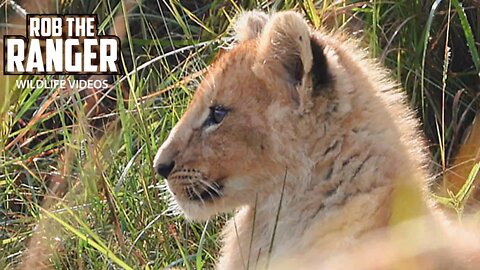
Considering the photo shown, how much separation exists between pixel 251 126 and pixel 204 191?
0.22 m

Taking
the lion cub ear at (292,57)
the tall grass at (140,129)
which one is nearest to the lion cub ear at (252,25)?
the lion cub ear at (292,57)

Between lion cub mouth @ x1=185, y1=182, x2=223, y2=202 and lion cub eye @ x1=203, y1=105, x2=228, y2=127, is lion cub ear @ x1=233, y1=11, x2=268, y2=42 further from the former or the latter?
lion cub mouth @ x1=185, y1=182, x2=223, y2=202

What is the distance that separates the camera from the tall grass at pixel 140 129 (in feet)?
12.7

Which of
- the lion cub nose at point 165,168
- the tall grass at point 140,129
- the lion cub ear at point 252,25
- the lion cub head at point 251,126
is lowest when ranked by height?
the tall grass at point 140,129

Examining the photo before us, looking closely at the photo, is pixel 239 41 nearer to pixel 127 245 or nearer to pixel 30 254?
pixel 127 245

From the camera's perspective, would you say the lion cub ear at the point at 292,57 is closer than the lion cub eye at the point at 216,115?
Yes

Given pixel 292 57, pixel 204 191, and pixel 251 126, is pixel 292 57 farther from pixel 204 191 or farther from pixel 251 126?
pixel 204 191

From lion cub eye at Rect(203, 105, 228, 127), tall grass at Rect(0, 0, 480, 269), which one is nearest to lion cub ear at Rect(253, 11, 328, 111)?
lion cub eye at Rect(203, 105, 228, 127)

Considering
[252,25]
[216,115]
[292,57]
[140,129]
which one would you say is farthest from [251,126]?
[140,129]

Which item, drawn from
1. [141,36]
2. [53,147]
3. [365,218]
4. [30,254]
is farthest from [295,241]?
[141,36]

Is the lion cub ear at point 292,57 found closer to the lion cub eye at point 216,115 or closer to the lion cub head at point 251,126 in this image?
the lion cub head at point 251,126

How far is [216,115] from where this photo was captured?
3.26m

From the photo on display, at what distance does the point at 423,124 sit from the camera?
14.6 feet

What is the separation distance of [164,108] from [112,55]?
34cm
